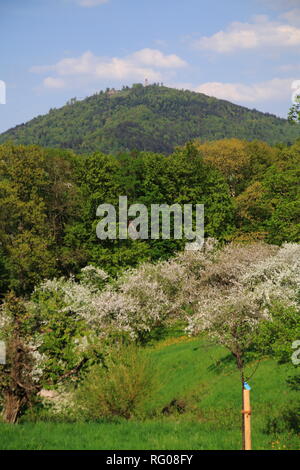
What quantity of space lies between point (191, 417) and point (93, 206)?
3143 centimetres

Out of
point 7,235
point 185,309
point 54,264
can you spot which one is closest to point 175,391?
point 185,309

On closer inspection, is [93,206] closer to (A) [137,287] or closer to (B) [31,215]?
(B) [31,215]

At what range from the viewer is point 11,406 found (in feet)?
56.3

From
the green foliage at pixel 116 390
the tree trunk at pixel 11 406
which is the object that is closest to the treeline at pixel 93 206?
the green foliage at pixel 116 390

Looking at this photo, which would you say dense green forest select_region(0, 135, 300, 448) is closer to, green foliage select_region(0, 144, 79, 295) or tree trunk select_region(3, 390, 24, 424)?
tree trunk select_region(3, 390, 24, 424)

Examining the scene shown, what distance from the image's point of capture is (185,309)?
42.6m

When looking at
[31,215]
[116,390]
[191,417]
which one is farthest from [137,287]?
[116,390]

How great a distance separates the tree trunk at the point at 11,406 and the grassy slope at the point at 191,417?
1.36 metres

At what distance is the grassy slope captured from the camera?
13.5 metres

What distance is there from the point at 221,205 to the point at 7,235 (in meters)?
23.1

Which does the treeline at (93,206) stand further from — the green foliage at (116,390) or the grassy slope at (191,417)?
the green foliage at (116,390)

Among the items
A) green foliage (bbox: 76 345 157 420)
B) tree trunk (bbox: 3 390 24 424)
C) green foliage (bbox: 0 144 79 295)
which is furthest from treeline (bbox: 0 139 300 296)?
tree trunk (bbox: 3 390 24 424)

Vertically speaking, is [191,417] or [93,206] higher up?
[93,206]
